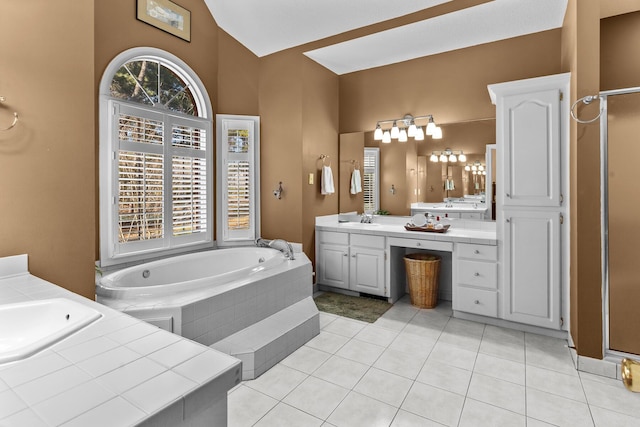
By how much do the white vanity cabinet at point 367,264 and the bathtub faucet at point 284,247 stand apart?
0.82 m

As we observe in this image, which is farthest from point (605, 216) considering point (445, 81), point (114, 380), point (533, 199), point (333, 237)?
point (114, 380)

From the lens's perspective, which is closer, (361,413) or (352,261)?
(361,413)

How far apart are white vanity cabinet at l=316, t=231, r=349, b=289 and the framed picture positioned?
2.63 metres

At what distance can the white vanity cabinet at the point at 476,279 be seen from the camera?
10.0 feet

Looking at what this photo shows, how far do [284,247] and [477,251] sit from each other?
1.87m

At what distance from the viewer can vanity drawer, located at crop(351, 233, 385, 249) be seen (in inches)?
145

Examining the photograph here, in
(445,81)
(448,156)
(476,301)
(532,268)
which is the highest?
(445,81)

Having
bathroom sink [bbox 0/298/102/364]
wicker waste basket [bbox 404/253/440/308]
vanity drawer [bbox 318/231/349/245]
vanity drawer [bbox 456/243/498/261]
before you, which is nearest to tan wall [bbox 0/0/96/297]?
bathroom sink [bbox 0/298/102/364]

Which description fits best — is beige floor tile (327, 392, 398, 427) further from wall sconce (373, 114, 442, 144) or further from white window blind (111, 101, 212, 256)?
wall sconce (373, 114, 442, 144)

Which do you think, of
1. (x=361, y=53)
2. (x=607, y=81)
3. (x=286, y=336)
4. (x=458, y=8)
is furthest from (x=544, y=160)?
(x=286, y=336)

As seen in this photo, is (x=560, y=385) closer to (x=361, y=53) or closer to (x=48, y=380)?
(x=48, y=380)

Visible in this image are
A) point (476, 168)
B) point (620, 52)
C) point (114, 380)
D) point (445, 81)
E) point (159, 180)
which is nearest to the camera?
point (114, 380)

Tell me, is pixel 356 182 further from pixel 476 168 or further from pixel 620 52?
pixel 620 52

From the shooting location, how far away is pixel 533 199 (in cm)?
282
